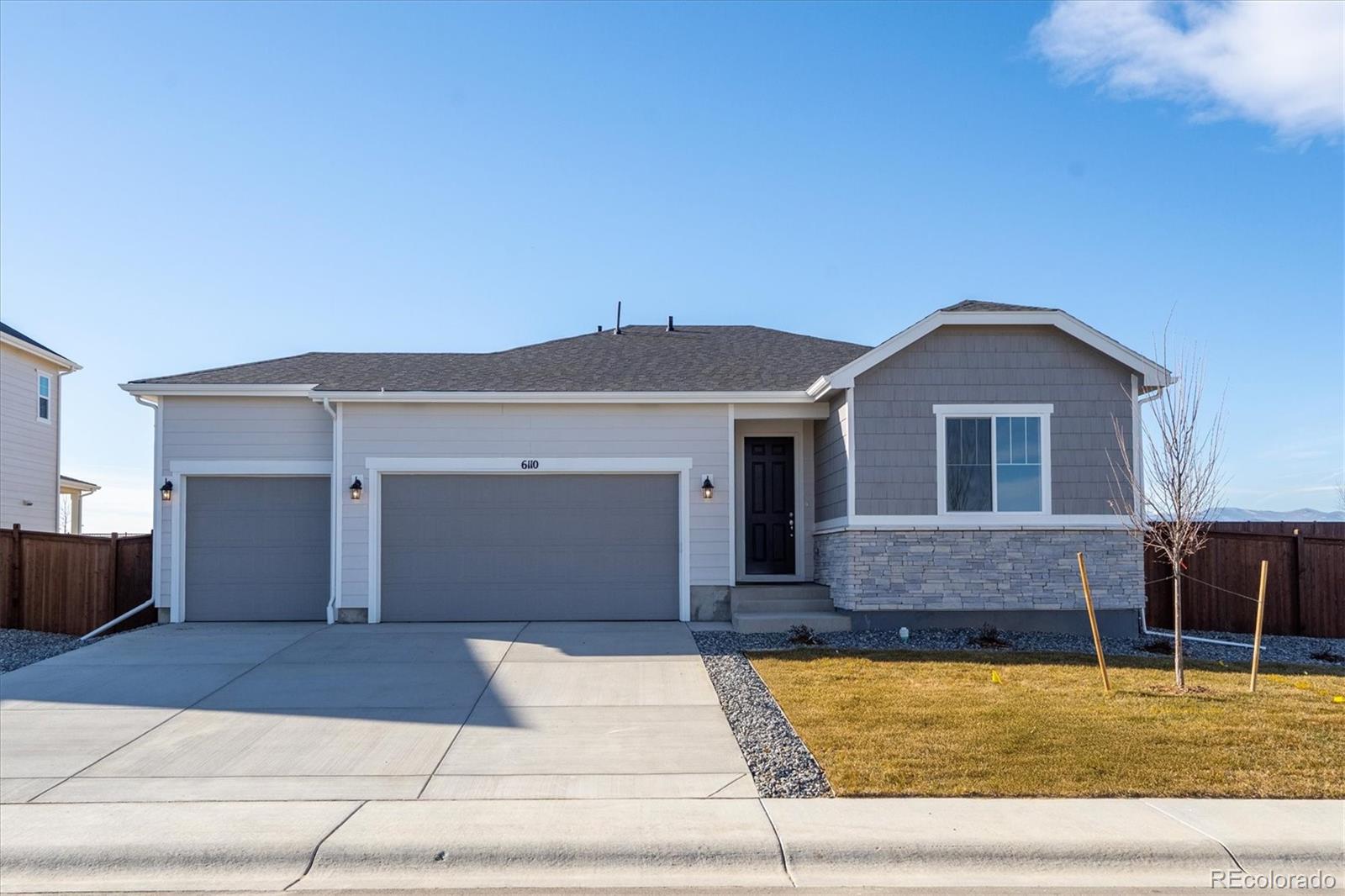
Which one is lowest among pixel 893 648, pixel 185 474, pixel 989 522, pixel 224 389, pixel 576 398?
pixel 893 648

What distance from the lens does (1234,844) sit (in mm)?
5930

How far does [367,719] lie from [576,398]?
651 cm

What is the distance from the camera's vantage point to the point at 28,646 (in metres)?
13.3

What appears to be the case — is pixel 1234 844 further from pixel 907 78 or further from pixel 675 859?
pixel 907 78

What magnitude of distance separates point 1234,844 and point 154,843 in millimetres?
6241

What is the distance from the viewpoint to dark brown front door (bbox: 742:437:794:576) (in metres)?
15.9

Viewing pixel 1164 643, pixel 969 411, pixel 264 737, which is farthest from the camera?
pixel 969 411

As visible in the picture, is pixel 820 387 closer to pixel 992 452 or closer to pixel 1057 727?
pixel 992 452

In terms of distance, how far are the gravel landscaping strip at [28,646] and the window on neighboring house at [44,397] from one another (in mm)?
11132

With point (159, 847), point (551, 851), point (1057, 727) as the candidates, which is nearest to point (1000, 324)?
point (1057, 727)

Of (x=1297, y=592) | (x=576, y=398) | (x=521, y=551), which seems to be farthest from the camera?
(x=1297, y=592)

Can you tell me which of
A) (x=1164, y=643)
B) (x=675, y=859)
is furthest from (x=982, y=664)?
(x=675, y=859)

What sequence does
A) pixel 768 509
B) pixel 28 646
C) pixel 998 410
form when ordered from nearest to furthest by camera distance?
1. pixel 28 646
2. pixel 998 410
3. pixel 768 509

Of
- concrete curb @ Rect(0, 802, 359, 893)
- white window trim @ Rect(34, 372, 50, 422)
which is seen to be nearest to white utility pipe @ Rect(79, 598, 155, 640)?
concrete curb @ Rect(0, 802, 359, 893)
